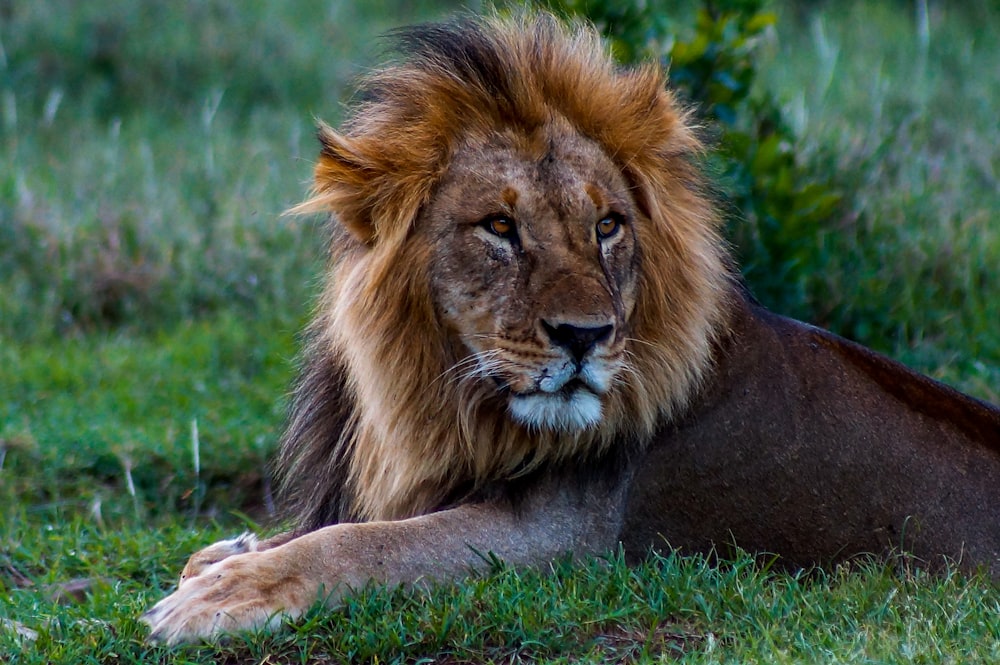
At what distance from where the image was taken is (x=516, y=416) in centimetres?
306

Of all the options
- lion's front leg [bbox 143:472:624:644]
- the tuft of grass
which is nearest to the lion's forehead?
lion's front leg [bbox 143:472:624:644]

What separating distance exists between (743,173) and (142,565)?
2.65m

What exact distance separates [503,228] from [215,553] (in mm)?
1119

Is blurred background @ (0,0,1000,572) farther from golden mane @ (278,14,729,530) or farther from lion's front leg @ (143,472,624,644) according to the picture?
lion's front leg @ (143,472,624,644)

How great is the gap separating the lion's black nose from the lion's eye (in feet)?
0.88

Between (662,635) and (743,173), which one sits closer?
(662,635)

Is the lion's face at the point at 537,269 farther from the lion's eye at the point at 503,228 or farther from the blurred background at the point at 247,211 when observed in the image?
the blurred background at the point at 247,211

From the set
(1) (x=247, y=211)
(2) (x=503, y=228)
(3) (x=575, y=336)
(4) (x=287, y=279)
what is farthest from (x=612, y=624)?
(1) (x=247, y=211)

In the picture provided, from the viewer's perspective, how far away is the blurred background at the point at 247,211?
4934 millimetres

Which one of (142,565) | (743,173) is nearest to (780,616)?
(142,565)

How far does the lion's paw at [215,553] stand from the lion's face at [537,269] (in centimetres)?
75

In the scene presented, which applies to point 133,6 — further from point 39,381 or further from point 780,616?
point 780,616

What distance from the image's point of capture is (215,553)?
344 cm

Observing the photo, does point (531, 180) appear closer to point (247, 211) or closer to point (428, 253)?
point (428, 253)
